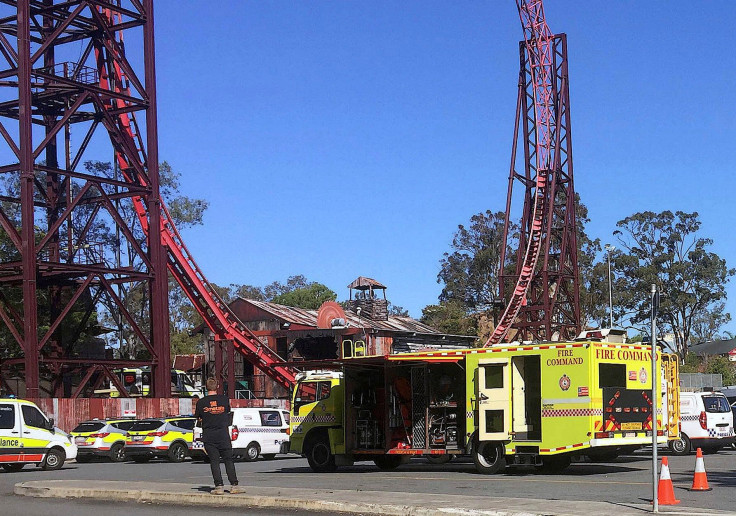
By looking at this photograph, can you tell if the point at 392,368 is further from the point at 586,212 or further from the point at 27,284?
the point at 586,212

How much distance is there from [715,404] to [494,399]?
10.3m

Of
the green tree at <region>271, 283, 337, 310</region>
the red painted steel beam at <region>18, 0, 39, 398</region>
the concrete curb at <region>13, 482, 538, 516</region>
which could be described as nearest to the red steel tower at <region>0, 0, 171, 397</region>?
the red painted steel beam at <region>18, 0, 39, 398</region>

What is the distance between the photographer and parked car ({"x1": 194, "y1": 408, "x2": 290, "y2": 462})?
1312 inches

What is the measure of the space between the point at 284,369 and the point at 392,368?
109 ft

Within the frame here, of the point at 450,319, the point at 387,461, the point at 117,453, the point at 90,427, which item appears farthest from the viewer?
the point at 450,319

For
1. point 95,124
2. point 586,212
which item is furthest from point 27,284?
point 586,212

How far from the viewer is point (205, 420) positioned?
17688mm

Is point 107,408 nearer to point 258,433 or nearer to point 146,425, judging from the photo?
point 146,425

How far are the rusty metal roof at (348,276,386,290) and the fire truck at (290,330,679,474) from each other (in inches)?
1726

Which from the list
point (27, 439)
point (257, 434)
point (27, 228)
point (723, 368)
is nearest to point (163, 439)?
point (257, 434)

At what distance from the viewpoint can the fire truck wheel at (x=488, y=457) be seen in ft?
74.8

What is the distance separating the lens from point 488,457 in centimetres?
2309

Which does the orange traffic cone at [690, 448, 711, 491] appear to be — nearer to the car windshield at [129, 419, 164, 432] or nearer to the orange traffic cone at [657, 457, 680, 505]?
the orange traffic cone at [657, 457, 680, 505]

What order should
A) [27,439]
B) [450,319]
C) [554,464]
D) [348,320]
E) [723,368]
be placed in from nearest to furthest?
[554,464], [27,439], [348,320], [723,368], [450,319]
